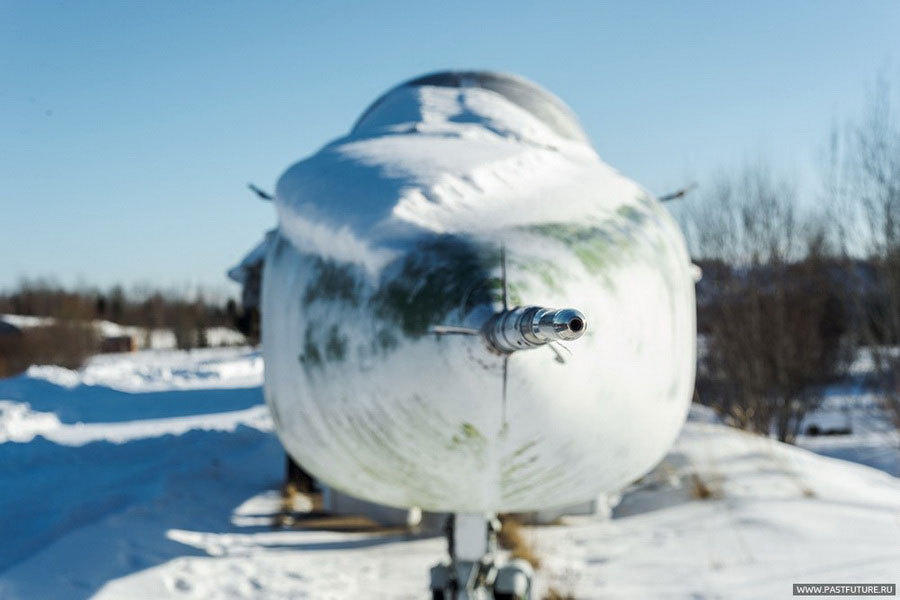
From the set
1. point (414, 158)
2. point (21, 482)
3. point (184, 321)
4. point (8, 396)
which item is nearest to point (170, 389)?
point (8, 396)

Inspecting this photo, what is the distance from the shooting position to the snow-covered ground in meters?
4.10

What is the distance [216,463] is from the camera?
7.41 meters

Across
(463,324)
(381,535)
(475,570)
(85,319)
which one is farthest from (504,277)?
(85,319)

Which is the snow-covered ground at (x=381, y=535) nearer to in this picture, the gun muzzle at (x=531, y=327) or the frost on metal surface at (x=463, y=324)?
the frost on metal surface at (x=463, y=324)

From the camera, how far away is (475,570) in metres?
2.70

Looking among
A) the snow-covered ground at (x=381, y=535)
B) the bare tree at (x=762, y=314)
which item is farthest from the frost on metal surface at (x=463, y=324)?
the bare tree at (x=762, y=314)

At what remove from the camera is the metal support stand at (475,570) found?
106 inches

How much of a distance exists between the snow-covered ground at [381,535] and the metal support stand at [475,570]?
1453 millimetres

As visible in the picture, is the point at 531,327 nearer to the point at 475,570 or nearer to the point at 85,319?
the point at 475,570

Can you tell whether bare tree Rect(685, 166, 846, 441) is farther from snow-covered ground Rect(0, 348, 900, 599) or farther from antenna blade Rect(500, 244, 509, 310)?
antenna blade Rect(500, 244, 509, 310)

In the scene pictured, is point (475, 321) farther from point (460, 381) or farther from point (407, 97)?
point (407, 97)

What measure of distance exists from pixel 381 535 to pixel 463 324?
404cm

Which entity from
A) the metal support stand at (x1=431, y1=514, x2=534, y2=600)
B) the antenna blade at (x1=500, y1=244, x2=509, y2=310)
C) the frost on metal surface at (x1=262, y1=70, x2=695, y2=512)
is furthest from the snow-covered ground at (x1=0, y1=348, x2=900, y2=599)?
the antenna blade at (x1=500, y1=244, x2=509, y2=310)

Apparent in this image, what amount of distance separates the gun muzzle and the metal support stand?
125 centimetres
